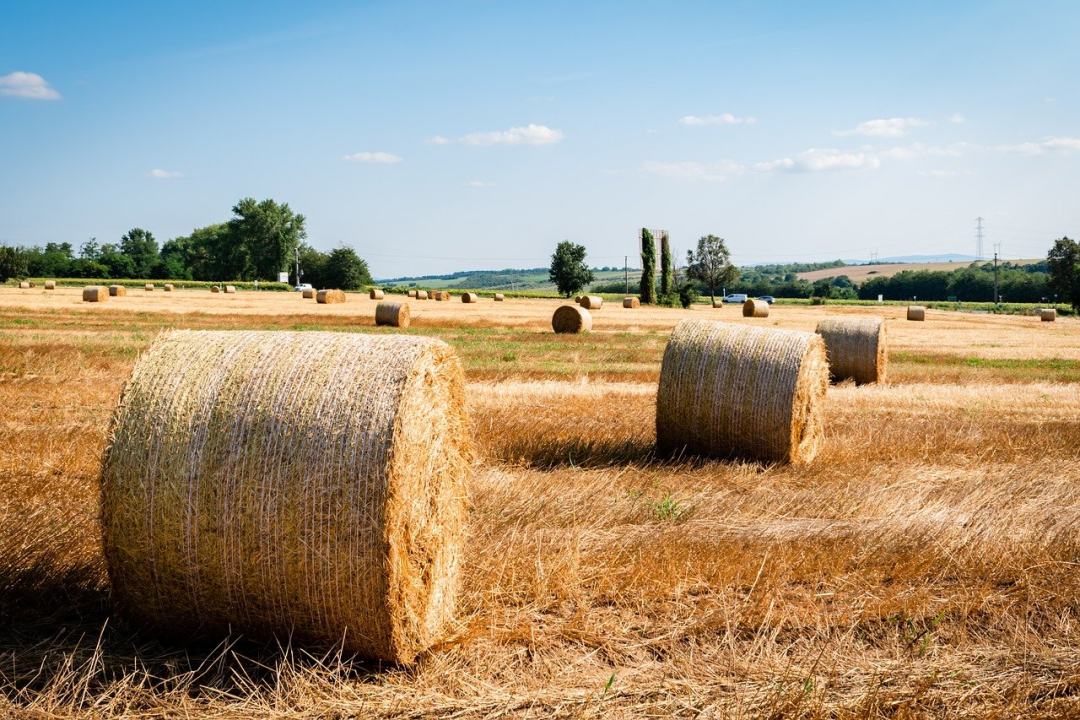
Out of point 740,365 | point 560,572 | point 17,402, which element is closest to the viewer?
point 560,572

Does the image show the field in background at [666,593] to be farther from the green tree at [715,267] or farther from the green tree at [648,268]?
the green tree at [715,267]

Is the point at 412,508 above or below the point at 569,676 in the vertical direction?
above

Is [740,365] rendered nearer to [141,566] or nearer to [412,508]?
[412,508]

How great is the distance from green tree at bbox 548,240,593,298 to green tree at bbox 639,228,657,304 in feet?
59.4

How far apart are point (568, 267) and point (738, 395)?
95.6m

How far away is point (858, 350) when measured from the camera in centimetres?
1909

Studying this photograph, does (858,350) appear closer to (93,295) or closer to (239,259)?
(93,295)

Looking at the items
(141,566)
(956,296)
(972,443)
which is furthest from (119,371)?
(956,296)

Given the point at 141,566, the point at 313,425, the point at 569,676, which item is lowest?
the point at 569,676

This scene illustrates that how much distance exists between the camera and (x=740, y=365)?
1048 centimetres

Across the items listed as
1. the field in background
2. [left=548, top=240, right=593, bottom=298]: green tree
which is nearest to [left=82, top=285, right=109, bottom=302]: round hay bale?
the field in background

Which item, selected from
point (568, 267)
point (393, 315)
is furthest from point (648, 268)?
point (393, 315)

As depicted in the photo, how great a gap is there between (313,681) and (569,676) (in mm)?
1341

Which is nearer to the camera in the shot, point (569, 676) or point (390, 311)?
point (569, 676)
